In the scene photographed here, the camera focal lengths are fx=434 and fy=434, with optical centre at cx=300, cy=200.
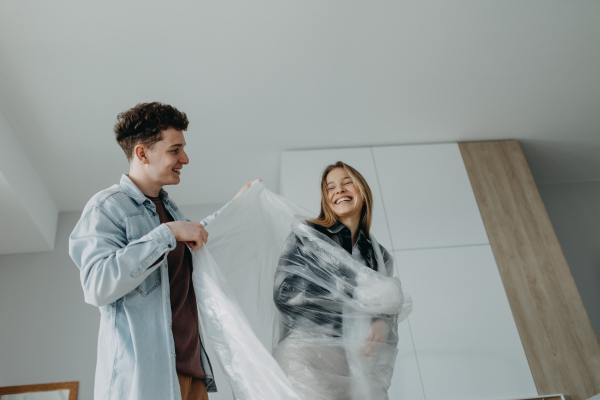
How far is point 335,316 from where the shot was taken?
3.25ft

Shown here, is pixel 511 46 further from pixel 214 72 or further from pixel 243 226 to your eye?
pixel 243 226

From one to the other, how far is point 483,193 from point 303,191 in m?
1.10

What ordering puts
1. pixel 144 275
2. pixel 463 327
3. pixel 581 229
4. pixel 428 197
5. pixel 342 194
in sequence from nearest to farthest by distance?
pixel 144 275 → pixel 342 194 → pixel 463 327 → pixel 428 197 → pixel 581 229

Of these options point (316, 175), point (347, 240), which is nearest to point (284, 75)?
point (316, 175)

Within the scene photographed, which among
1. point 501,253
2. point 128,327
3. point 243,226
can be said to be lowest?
point 128,327

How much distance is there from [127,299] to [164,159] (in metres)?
0.33

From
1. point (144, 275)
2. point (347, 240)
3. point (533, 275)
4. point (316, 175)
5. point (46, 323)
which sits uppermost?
point (316, 175)

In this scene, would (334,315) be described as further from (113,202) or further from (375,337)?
(113,202)

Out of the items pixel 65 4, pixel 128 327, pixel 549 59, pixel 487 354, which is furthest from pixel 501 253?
pixel 65 4

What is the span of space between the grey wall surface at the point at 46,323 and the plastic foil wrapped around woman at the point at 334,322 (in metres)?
2.00

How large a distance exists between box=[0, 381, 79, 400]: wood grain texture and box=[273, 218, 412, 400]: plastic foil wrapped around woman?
198 centimetres

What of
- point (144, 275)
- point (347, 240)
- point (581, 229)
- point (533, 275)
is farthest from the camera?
point (581, 229)

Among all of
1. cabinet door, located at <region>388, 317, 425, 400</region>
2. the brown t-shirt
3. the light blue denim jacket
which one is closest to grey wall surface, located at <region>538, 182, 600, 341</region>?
cabinet door, located at <region>388, 317, 425, 400</region>

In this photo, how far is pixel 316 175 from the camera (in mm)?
2588
